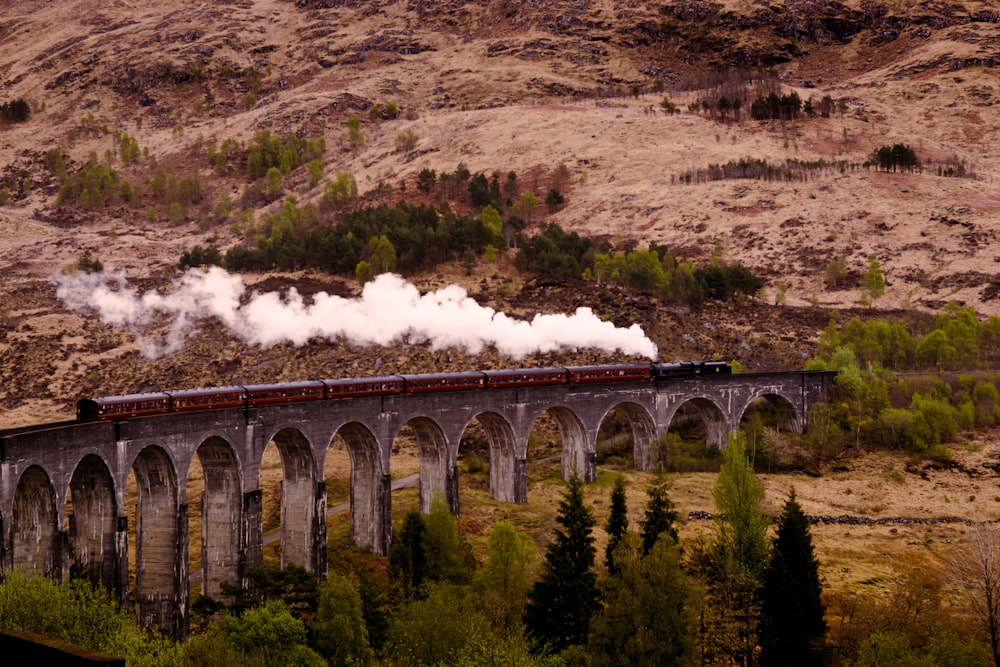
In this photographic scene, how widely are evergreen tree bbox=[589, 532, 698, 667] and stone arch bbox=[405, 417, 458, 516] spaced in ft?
70.1

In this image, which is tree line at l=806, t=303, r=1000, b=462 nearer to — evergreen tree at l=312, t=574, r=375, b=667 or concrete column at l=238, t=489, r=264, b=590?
concrete column at l=238, t=489, r=264, b=590

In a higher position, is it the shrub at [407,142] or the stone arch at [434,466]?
the shrub at [407,142]

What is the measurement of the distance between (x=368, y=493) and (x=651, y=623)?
2263 cm

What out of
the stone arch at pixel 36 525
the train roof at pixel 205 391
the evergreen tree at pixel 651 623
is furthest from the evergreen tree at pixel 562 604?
the stone arch at pixel 36 525

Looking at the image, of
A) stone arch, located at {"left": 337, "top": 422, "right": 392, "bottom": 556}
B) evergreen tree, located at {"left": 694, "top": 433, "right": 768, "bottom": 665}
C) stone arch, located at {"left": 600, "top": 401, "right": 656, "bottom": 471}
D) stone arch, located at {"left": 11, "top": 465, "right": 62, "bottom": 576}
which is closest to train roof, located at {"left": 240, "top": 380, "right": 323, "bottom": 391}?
stone arch, located at {"left": 337, "top": 422, "right": 392, "bottom": 556}

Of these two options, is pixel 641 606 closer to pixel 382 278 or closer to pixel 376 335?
pixel 376 335

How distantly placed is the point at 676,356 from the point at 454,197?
233ft

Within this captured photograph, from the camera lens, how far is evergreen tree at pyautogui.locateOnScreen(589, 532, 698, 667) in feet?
106

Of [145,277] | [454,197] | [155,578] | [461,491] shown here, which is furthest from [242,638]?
[454,197]

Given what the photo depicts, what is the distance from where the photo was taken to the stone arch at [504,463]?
59.2m

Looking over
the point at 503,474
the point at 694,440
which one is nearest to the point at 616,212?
the point at 694,440

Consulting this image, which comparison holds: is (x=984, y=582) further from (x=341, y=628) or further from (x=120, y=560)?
(x=120, y=560)

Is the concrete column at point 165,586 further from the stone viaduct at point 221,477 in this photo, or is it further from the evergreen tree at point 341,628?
the evergreen tree at point 341,628

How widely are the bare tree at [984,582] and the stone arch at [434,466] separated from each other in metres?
26.5
